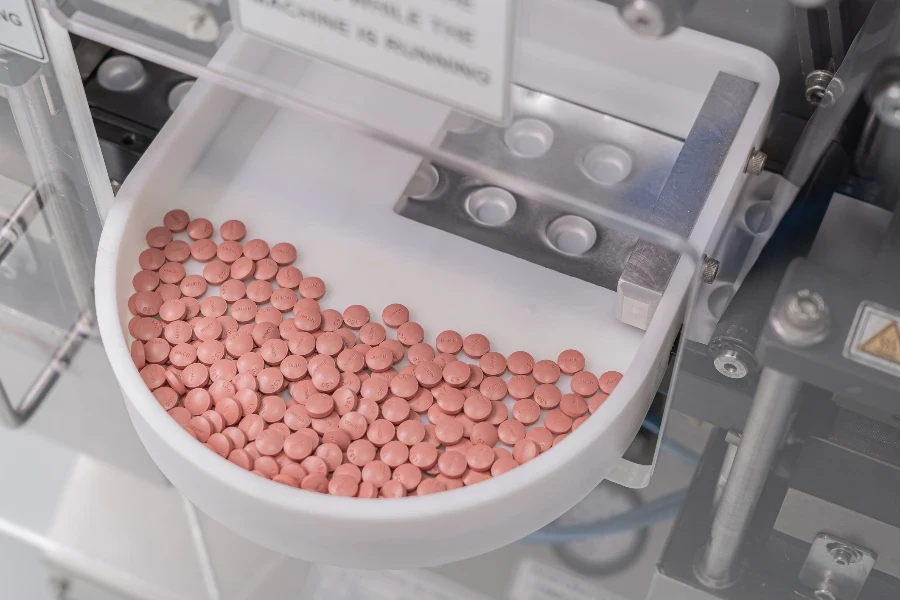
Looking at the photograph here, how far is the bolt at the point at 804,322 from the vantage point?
1.92 feet

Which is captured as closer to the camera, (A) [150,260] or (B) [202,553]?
(A) [150,260]

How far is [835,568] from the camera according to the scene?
31.9 inches

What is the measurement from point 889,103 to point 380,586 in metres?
0.54

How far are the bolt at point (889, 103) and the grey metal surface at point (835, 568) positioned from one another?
300 mm

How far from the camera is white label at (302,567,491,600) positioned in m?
0.92

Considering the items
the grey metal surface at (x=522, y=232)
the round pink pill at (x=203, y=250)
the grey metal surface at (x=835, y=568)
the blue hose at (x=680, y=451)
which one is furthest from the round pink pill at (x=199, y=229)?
the grey metal surface at (x=835, y=568)

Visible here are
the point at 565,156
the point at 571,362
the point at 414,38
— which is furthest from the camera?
the point at 571,362

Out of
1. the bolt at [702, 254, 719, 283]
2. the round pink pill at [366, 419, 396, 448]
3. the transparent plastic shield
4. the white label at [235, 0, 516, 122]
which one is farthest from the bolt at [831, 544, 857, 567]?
the transparent plastic shield

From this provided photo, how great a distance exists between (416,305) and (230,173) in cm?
17

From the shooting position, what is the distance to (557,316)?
2.50ft

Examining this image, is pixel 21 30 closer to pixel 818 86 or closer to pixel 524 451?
pixel 524 451

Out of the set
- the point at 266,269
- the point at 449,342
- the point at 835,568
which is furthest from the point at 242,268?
the point at 835,568

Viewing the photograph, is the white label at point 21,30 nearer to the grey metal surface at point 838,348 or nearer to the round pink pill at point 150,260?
the round pink pill at point 150,260

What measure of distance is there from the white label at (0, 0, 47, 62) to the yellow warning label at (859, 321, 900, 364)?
0.52 metres
